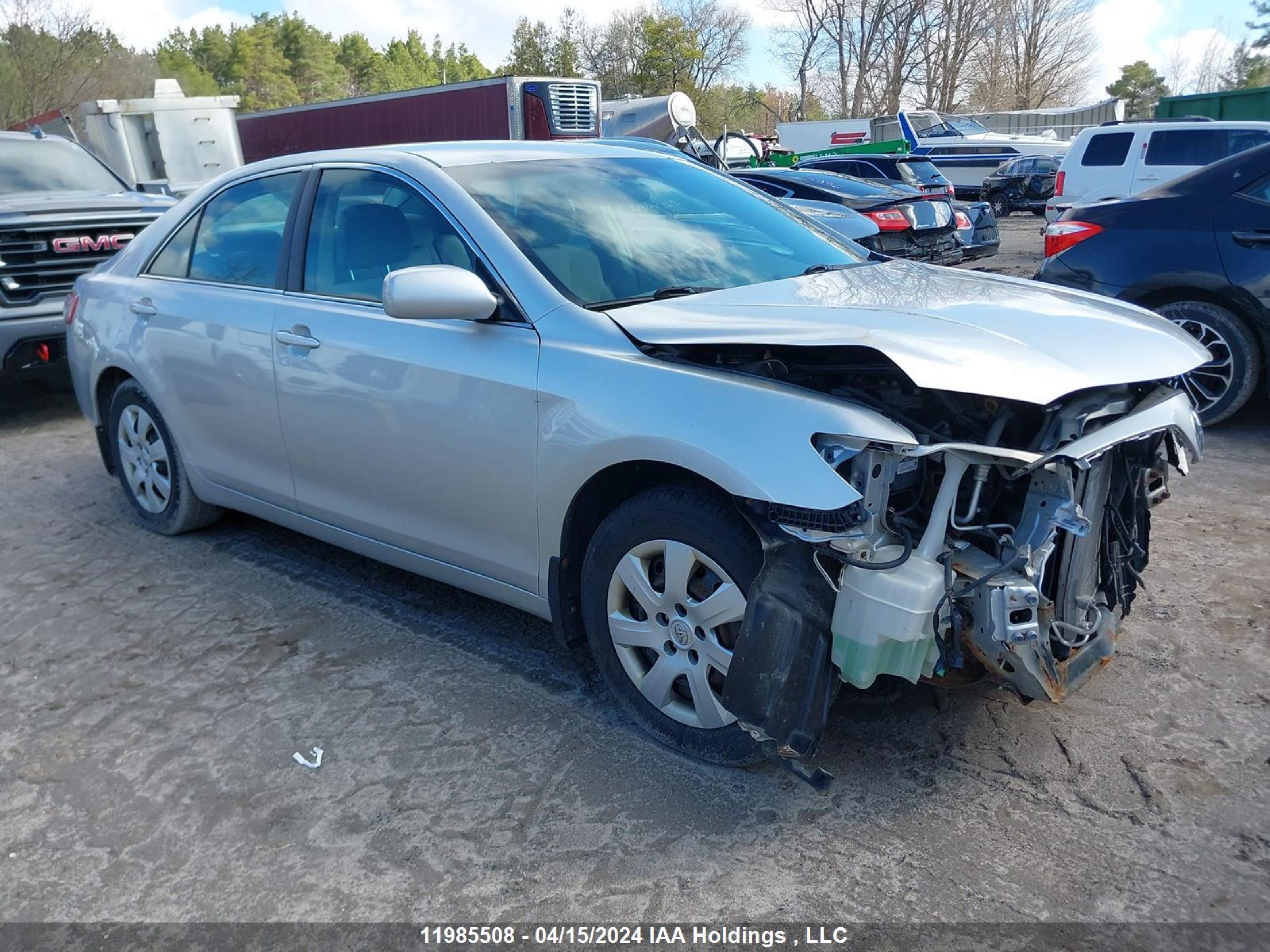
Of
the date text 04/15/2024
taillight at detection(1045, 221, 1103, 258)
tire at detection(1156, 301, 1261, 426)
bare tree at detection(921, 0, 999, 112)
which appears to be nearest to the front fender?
the date text 04/15/2024

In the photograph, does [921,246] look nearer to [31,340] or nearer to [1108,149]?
[1108,149]

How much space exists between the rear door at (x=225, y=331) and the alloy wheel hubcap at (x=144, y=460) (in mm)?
303

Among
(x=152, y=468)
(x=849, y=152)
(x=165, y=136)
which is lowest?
(x=849, y=152)

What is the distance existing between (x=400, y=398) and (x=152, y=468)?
2.09 m

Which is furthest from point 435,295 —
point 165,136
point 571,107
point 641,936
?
point 165,136

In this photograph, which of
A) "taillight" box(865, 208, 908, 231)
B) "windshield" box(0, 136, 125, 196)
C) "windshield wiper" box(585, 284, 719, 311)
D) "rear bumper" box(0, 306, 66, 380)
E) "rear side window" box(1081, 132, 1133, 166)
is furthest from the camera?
"rear side window" box(1081, 132, 1133, 166)

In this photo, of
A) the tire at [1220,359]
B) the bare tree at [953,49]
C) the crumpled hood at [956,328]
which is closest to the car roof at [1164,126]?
→ the tire at [1220,359]

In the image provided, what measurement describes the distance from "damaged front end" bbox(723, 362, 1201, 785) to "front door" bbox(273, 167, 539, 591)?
36.0 inches

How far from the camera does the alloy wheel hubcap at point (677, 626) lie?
9.32ft

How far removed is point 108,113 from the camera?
1588 cm

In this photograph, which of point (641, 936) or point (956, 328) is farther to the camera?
point (956, 328)

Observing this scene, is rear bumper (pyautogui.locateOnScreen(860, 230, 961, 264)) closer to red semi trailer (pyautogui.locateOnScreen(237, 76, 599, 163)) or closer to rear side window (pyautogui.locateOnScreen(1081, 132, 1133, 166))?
rear side window (pyautogui.locateOnScreen(1081, 132, 1133, 166))

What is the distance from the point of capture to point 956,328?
278 cm

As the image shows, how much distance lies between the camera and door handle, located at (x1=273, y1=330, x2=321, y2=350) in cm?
376
